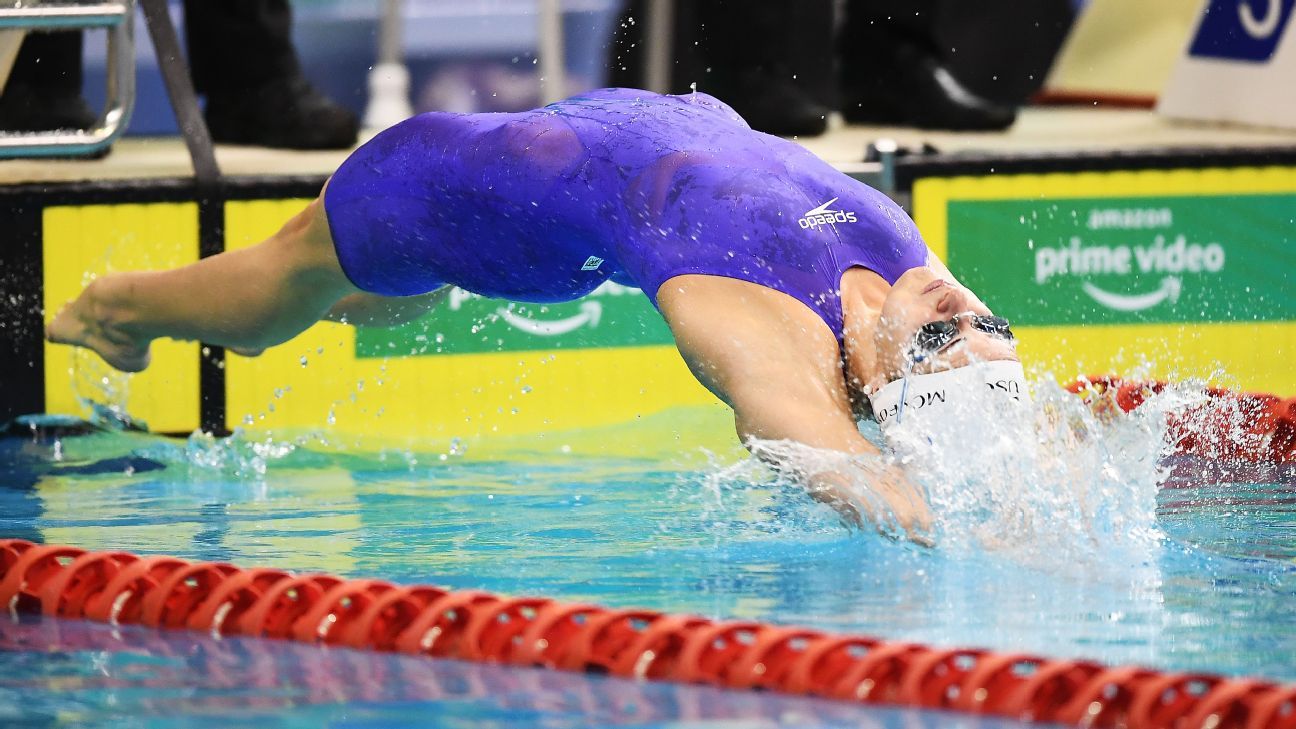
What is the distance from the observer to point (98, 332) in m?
3.75

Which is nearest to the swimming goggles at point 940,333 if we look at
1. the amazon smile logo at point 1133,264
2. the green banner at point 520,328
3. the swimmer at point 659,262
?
the swimmer at point 659,262

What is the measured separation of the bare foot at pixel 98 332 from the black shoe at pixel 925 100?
2408 mm

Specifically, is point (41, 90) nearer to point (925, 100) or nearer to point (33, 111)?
point (33, 111)

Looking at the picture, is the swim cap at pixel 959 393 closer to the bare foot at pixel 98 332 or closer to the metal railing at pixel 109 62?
the bare foot at pixel 98 332

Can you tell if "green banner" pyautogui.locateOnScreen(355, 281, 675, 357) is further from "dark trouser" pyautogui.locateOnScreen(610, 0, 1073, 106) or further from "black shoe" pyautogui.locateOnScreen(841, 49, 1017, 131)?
"black shoe" pyautogui.locateOnScreen(841, 49, 1017, 131)

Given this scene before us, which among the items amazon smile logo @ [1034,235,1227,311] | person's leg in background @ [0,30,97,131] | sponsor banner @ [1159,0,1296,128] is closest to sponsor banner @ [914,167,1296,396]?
amazon smile logo @ [1034,235,1227,311]

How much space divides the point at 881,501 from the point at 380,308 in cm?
133

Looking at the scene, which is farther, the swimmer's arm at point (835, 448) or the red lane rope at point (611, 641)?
the swimmer's arm at point (835, 448)

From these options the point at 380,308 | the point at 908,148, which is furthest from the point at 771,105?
the point at 380,308

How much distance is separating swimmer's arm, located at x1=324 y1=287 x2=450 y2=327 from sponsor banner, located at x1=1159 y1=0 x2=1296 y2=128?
257cm

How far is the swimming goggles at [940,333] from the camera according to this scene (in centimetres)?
287

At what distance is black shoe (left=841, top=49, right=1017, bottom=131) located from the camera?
526 centimetres

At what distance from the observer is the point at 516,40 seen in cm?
752

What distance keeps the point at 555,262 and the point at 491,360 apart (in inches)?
48.5
